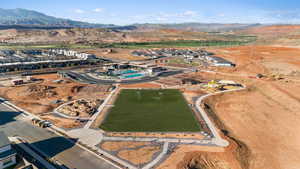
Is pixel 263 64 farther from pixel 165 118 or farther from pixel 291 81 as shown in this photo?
pixel 165 118

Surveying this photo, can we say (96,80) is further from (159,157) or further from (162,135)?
(159,157)

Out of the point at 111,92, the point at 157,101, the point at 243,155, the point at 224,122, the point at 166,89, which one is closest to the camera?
the point at 243,155

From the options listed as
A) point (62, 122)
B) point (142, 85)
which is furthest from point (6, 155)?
point (142, 85)

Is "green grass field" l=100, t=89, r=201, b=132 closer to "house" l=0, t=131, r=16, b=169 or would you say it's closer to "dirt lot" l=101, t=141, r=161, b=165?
"dirt lot" l=101, t=141, r=161, b=165

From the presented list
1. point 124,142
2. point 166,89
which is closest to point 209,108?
point 166,89

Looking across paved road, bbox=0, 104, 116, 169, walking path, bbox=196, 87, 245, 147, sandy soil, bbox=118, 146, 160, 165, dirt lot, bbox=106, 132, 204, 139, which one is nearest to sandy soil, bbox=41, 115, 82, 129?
paved road, bbox=0, 104, 116, 169

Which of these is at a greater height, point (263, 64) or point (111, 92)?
point (263, 64)
